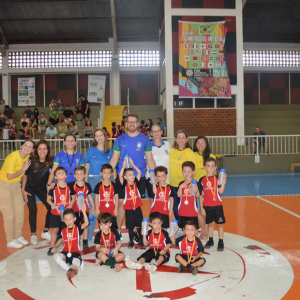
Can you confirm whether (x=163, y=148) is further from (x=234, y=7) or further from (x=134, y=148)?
(x=234, y=7)

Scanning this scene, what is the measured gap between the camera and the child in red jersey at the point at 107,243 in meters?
4.10

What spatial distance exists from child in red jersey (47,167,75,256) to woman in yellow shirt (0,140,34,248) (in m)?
0.56

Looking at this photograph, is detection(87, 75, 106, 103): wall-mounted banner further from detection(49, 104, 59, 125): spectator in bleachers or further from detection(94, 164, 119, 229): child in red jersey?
detection(94, 164, 119, 229): child in red jersey

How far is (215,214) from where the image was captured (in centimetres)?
462

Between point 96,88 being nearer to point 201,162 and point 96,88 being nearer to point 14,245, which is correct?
point 201,162

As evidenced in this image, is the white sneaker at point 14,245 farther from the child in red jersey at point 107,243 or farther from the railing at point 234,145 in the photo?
the railing at point 234,145

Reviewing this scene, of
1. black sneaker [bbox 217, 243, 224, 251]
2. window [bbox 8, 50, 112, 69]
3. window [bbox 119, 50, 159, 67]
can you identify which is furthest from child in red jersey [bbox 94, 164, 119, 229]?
window [bbox 8, 50, 112, 69]

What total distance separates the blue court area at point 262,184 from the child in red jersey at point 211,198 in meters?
4.05

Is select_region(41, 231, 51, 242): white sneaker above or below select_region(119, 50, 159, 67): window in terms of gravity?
below

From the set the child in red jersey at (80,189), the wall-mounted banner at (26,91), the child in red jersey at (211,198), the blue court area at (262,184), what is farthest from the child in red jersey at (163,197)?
the wall-mounted banner at (26,91)

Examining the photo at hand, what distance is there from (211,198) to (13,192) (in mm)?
3149

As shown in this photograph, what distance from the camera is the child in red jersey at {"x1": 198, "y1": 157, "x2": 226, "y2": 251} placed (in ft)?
15.0

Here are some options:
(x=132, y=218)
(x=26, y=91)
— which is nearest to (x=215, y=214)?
(x=132, y=218)

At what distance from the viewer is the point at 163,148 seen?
532cm
